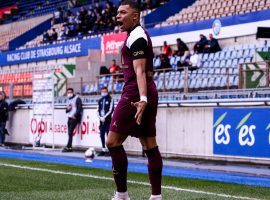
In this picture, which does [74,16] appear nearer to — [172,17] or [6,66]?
[6,66]

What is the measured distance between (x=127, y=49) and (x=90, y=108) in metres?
11.1

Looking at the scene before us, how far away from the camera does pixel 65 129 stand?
18.5 metres

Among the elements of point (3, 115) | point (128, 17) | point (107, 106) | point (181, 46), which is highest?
point (181, 46)

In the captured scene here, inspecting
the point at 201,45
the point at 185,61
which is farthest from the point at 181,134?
the point at 201,45

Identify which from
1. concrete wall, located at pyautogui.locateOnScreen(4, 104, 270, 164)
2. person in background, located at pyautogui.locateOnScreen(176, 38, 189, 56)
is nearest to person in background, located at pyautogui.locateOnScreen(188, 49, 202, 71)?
person in background, located at pyautogui.locateOnScreen(176, 38, 189, 56)

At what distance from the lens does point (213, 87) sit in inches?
648

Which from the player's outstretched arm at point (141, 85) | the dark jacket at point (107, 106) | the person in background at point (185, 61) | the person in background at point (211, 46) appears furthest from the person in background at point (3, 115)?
Result: the player's outstretched arm at point (141, 85)

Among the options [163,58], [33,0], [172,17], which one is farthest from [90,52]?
[33,0]

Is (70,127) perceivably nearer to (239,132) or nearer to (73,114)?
(73,114)

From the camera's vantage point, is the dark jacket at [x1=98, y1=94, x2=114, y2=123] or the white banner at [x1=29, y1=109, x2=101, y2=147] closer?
the dark jacket at [x1=98, y1=94, x2=114, y2=123]

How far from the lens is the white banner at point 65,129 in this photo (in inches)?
671

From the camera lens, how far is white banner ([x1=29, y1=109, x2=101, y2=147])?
55.9 ft

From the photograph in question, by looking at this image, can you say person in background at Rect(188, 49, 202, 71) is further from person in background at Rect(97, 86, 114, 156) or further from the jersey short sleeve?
the jersey short sleeve

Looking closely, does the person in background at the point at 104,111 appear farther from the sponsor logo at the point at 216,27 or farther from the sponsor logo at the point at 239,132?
the sponsor logo at the point at 216,27
